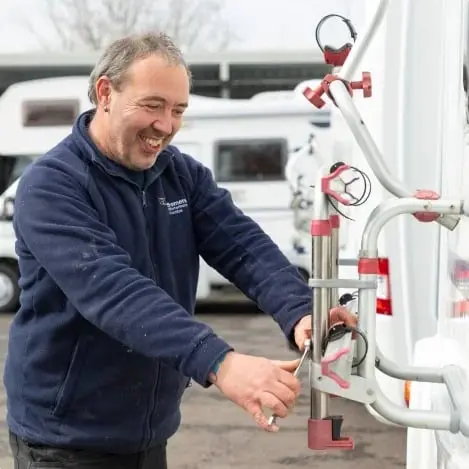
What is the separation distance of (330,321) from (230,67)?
1310 centimetres

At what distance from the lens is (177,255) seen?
257cm

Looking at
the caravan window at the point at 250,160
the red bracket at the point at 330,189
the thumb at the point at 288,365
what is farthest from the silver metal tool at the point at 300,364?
the caravan window at the point at 250,160

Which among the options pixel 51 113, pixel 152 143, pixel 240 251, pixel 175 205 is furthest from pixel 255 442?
pixel 51 113

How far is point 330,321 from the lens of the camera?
2.09 metres

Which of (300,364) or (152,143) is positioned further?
(152,143)

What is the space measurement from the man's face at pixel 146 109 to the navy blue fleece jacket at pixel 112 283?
0.07 metres

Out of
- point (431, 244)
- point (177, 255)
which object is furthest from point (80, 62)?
point (177, 255)

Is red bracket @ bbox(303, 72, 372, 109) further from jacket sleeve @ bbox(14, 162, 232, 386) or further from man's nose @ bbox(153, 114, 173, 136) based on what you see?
jacket sleeve @ bbox(14, 162, 232, 386)

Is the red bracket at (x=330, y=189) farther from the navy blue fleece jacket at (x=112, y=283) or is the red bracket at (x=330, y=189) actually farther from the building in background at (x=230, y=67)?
the building in background at (x=230, y=67)

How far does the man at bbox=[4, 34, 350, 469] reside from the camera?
2209 mm

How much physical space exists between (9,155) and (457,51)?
381 inches

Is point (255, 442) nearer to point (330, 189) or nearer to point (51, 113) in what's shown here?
point (330, 189)

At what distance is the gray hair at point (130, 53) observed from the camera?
7.64ft

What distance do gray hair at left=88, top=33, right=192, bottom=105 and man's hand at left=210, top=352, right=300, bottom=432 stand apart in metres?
0.80
